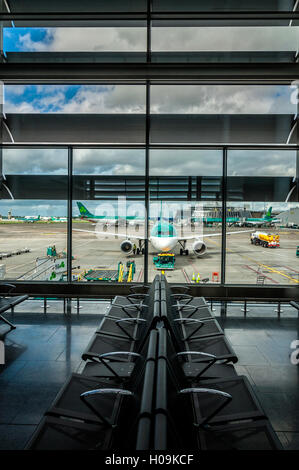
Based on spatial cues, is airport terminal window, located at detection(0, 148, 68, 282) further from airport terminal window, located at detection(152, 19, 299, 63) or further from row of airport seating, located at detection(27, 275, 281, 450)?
row of airport seating, located at detection(27, 275, 281, 450)

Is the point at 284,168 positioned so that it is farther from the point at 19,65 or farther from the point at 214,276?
the point at 19,65

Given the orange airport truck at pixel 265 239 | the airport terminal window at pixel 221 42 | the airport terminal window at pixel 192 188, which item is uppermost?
the airport terminal window at pixel 221 42

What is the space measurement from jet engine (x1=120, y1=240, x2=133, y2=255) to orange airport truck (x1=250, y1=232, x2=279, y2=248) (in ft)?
9.87

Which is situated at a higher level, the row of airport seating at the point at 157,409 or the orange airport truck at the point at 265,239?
the orange airport truck at the point at 265,239

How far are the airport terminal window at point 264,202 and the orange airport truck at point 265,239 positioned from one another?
36 centimetres

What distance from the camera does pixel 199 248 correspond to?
7730 millimetres

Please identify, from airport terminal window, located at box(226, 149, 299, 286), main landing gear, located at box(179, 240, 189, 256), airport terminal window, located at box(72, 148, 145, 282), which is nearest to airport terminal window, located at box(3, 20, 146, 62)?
airport terminal window, located at box(72, 148, 145, 282)

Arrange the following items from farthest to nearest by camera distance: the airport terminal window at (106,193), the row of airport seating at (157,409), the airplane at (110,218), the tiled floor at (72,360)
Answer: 1. the airplane at (110,218)
2. the airport terminal window at (106,193)
3. the tiled floor at (72,360)
4. the row of airport seating at (157,409)

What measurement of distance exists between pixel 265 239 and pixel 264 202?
1.10 meters

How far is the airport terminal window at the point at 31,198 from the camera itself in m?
5.54

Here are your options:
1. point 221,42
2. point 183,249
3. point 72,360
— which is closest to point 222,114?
point 221,42

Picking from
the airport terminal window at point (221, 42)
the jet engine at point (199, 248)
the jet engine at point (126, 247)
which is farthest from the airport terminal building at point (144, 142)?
the jet engine at point (199, 248)

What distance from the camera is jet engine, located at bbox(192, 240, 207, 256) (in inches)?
298

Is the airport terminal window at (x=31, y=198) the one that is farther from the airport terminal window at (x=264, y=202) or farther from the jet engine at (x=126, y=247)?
the airport terminal window at (x=264, y=202)
